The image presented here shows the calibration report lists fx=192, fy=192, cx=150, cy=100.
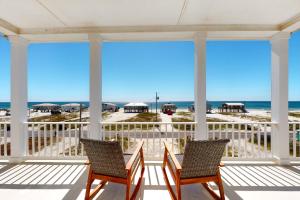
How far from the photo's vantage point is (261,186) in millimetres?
2789

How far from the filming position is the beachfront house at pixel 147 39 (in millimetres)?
2732

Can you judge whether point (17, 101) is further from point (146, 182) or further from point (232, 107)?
point (232, 107)

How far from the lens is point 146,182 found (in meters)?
2.89

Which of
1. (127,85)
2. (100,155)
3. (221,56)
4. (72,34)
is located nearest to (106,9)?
(72,34)

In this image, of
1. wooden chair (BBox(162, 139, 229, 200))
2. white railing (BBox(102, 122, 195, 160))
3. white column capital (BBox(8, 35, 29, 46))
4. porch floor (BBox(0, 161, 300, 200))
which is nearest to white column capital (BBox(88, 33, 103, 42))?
white column capital (BBox(8, 35, 29, 46))

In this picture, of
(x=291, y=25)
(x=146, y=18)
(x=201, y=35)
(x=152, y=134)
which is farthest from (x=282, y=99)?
(x=152, y=134)

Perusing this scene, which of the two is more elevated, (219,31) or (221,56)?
(221,56)

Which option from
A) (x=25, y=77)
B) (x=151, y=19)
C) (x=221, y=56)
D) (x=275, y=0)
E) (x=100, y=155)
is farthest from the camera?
(x=221, y=56)

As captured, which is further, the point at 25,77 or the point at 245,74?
the point at 245,74

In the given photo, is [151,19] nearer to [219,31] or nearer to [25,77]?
[219,31]

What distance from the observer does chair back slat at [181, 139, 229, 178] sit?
2.17 m

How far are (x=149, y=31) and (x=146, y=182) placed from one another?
2.65 metres

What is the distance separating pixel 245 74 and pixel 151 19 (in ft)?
99.9

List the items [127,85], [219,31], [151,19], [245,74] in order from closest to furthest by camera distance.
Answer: [151,19], [219,31], [245,74], [127,85]
